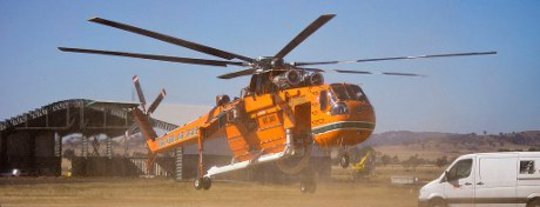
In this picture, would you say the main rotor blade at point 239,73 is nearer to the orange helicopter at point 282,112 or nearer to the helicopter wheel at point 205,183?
the orange helicopter at point 282,112

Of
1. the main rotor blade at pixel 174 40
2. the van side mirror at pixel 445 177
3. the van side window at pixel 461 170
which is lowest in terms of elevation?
the van side mirror at pixel 445 177

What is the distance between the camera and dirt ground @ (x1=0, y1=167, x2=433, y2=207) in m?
39.0

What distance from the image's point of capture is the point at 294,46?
28.7 m

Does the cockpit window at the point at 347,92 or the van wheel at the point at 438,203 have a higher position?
the cockpit window at the point at 347,92

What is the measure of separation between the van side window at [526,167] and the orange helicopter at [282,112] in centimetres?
438

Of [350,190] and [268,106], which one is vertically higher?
[268,106]

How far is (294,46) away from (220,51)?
3.13m

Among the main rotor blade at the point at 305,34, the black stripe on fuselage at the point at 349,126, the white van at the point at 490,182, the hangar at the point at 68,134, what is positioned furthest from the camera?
the hangar at the point at 68,134

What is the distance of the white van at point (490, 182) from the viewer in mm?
24359

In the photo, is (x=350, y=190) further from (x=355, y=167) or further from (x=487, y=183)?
(x=487, y=183)

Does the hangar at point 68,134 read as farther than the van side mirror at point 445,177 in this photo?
Yes

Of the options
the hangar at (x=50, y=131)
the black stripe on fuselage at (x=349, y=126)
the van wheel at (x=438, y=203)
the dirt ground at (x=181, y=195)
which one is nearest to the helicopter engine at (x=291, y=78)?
the black stripe on fuselage at (x=349, y=126)

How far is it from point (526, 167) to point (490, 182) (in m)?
1.42

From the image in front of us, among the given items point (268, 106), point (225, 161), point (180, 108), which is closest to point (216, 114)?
point (268, 106)
